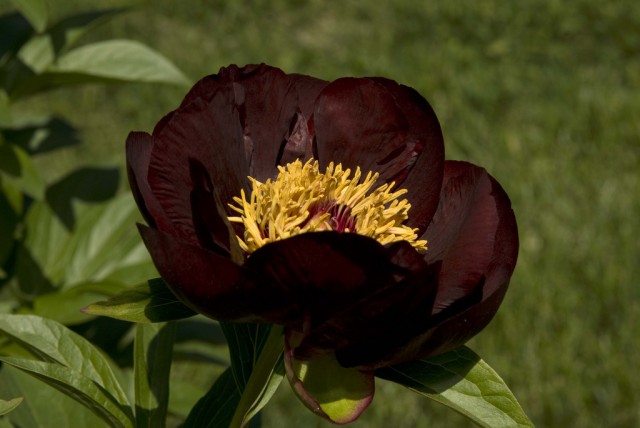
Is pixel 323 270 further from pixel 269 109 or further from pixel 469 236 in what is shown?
pixel 269 109

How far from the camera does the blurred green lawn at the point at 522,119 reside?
9.62 ft

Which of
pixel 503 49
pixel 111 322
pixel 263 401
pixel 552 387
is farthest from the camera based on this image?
pixel 503 49

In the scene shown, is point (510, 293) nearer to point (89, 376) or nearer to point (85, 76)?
point (85, 76)

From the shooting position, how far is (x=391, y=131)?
1015 millimetres

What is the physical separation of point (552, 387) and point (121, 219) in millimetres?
1610

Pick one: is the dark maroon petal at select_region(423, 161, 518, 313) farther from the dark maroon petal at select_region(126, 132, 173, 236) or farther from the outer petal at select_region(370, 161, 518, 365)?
the dark maroon petal at select_region(126, 132, 173, 236)

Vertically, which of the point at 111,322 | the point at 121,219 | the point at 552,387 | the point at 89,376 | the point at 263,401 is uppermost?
the point at 263,401

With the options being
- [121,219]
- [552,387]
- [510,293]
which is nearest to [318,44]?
[510,293]

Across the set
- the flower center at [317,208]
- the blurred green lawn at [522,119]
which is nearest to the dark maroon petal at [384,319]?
the flower center at [317,208]

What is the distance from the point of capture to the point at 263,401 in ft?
2.68

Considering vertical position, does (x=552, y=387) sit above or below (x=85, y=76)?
below

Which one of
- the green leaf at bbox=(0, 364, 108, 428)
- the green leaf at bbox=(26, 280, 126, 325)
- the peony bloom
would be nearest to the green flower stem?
the peony bloom

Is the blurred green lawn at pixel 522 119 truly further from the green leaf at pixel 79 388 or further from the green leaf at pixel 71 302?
the green leaf at pixel 79 388

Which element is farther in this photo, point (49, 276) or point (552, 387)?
point (552, 387)
